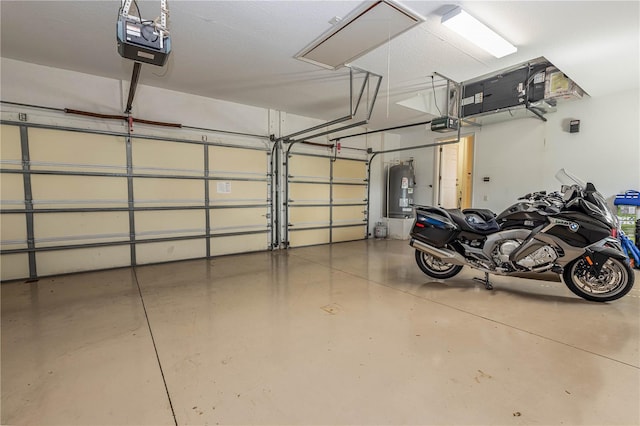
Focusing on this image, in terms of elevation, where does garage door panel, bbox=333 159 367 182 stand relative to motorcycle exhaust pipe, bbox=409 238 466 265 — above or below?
above

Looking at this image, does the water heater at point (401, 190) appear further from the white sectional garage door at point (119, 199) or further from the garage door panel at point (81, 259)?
the garage door panel at point (81, 259)

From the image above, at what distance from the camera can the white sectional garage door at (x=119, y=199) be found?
3.54m

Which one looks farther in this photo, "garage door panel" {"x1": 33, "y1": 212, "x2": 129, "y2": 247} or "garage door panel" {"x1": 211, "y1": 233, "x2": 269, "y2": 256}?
"garage door panel" {"x1": 211, "y1": 233, "x2": 269, "y2": 256}

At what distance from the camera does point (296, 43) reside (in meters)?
3.01

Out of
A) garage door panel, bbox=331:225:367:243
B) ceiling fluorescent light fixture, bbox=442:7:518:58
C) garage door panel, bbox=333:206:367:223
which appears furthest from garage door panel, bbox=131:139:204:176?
ceiling fluorescent light fixture, bbox=442:7:518:58

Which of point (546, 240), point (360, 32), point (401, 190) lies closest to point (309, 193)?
point (401, 190)

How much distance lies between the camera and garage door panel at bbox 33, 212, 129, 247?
12.0ft

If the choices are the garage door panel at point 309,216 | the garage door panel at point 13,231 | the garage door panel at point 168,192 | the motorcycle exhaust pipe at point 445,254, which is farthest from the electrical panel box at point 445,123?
the garage door panel at point 13,231

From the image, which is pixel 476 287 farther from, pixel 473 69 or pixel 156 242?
pixel 156 242

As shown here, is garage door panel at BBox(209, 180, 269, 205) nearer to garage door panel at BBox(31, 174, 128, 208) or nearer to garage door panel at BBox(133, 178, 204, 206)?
garage door panel at BBox(133, 178, 204, 206)

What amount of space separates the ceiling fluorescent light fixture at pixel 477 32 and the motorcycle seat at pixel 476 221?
179 centimetres

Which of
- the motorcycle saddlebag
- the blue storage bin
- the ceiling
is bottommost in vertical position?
the motorcycle saddlebag

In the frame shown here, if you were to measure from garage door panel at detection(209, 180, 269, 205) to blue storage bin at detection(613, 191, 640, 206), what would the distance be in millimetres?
5564

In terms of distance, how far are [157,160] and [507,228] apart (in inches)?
189
